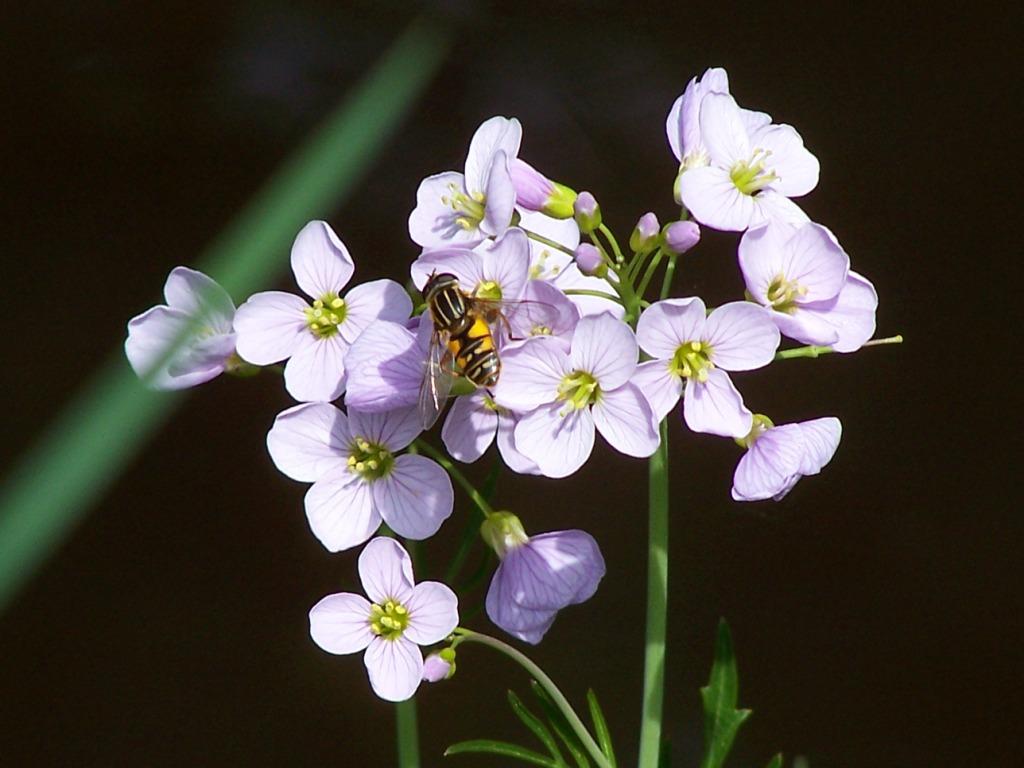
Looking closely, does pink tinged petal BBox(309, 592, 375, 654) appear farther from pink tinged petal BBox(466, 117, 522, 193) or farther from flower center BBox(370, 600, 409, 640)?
pink tinged petal BBox(466, 117, 522, 193)

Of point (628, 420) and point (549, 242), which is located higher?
point (549, 242)

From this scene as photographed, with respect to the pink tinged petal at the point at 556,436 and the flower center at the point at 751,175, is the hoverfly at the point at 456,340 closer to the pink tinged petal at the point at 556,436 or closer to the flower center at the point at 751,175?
the pink tinged petal at the point at 556,436

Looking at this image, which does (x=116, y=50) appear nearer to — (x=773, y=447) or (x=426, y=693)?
(x=426, y=693)

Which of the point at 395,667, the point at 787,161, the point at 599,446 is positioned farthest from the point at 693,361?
the point at 599,446

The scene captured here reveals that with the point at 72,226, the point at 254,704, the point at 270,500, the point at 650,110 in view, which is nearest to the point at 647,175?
the point at 650,110

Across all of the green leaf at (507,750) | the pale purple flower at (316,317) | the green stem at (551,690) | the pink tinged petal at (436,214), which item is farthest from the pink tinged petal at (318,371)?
the green leaf at (507,750)

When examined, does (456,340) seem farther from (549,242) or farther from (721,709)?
(721,709)
